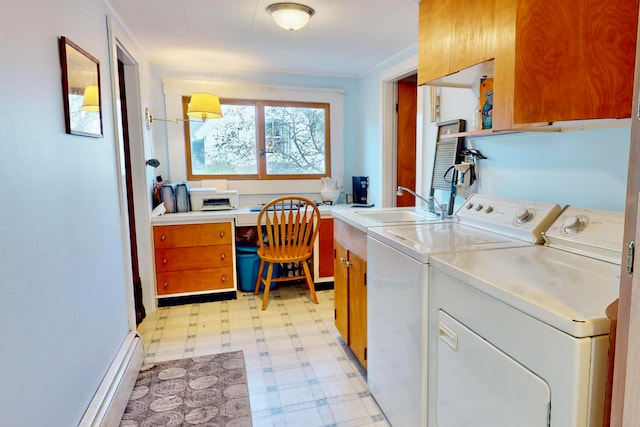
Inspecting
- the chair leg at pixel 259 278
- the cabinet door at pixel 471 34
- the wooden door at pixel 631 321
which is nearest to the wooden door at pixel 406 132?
the chair leg at pixel 259 278

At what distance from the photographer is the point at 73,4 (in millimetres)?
1624

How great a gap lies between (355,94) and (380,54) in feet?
2.83

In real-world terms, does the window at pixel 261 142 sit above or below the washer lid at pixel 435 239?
above

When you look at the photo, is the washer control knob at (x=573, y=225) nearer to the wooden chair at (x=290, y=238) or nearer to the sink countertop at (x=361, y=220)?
the sink countertop at (x=361, y=220)

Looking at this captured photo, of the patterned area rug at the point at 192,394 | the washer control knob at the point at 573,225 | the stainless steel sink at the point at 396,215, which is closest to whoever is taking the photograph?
the washer control knob at the point at 573,225

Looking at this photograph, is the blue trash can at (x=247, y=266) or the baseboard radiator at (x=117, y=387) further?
the blue trash can at (x=247, y=266)

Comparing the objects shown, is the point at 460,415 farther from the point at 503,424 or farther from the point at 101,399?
the point at 101,399

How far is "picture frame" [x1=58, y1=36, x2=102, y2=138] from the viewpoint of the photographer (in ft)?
4.85

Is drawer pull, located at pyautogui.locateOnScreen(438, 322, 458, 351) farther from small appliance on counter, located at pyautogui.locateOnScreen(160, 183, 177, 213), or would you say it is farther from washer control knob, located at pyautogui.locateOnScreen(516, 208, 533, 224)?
small appliance on counter, located at pyautogui.locateOnScreen(160, 183, 177, 213)

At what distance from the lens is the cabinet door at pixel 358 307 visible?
201 centimetres

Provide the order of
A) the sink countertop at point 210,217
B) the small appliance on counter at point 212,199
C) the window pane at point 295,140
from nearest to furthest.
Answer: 1. the sink countertop at point 210,217
2. the small appliance on counter at point 212,199
3. the window pane at point 295,140

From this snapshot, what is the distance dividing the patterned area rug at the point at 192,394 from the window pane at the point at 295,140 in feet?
6.82

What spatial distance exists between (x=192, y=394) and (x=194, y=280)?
4.23ft

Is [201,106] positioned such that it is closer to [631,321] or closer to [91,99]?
[91,99]
